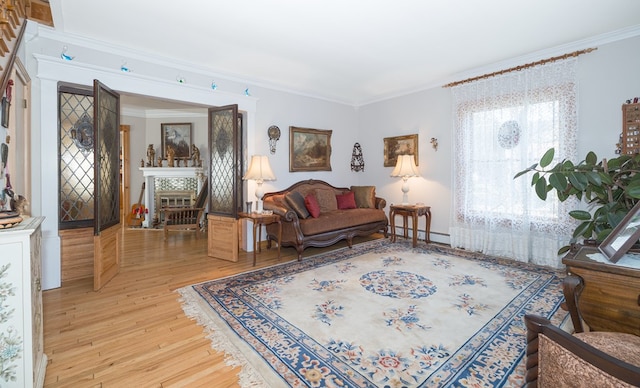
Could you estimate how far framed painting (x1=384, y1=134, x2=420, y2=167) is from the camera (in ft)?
18.0

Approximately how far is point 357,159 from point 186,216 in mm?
3842

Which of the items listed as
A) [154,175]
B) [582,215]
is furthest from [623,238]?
[154,175]

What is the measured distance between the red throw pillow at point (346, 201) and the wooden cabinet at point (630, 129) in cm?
368

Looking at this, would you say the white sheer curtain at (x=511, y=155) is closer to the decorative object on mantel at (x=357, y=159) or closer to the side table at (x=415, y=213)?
the side table at (x=415, y=213)

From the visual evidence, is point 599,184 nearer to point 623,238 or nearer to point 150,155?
point 623,238

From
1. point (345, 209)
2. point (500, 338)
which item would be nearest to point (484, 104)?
point (345, 209)

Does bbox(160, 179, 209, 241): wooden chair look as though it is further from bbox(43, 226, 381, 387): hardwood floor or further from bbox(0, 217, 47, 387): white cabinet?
bbox(0, 217, 47, 387): white cabinet

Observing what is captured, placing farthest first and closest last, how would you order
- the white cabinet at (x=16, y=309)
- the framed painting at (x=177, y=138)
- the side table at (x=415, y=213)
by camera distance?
the framed painting at (x=177, y=138)
the side table at (x=415, y=213)
the white cabinet at (x=16, y=309)

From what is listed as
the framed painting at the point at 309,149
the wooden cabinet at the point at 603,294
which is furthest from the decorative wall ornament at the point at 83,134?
the wooden cabinet at the point at 603,294

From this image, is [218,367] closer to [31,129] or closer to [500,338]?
[500,338]

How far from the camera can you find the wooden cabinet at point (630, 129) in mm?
3273

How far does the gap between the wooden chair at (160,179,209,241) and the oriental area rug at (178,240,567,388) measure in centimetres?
293

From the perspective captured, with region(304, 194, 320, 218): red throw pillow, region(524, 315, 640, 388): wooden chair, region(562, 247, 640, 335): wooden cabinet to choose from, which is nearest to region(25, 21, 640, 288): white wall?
region(304, 194, 320, 218): red throw pillow

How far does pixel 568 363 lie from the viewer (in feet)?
2.49
